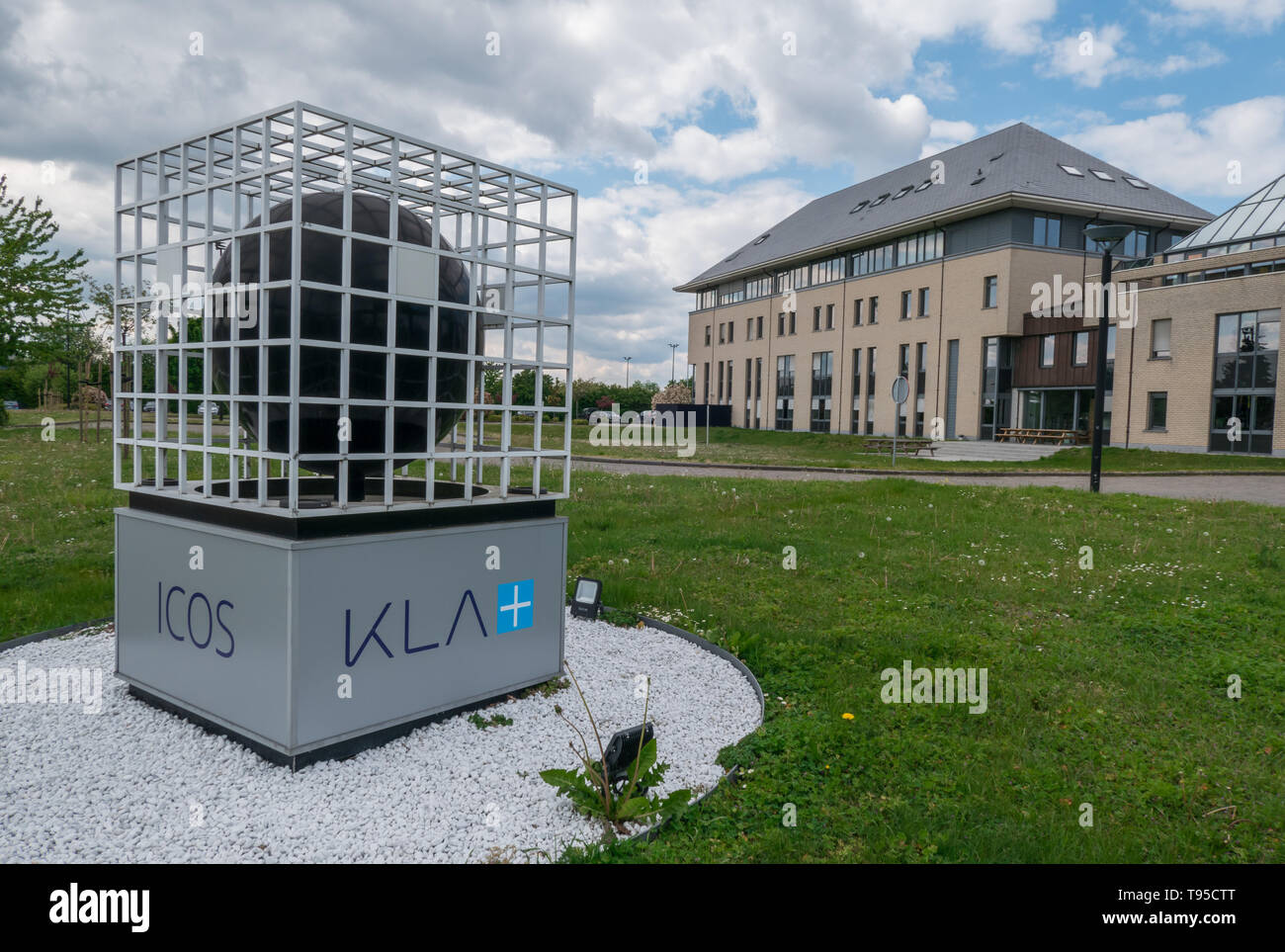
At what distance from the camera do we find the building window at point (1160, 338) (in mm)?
34625

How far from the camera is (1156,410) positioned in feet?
115

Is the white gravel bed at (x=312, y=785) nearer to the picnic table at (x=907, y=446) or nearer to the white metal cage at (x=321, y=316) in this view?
the white metal cage at (x=321, y=316)

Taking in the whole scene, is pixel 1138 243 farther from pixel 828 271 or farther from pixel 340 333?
pixel 340 333

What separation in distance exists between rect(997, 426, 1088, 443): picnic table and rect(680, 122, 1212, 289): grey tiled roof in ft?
36.0

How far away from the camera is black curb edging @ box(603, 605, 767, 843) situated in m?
3.39

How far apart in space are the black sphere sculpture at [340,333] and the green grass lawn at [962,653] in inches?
91.6

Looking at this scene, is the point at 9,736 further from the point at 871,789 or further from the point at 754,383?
the point at 754,383

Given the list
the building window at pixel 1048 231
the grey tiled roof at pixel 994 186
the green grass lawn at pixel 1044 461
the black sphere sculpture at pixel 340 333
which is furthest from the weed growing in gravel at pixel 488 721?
the building window at pixel 1048 231

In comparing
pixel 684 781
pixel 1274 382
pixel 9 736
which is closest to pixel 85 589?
pixel 9 736

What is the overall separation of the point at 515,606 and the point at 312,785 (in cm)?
145
